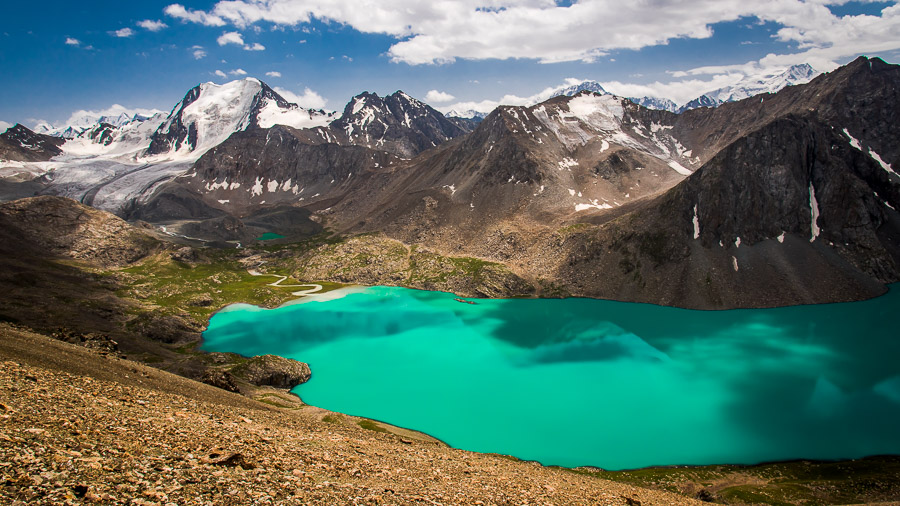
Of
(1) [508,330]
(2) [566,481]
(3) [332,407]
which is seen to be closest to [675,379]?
(1) [508,330]

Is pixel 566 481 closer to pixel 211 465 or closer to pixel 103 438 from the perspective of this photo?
pixel 211 465

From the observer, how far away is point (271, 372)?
63031 millimetres

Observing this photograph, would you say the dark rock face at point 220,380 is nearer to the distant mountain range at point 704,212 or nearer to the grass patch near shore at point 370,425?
the grass patch near shore at point 370,425

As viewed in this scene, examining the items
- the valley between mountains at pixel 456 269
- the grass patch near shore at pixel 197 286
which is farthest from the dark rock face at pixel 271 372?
the grass patch near shore at pixel 197 286

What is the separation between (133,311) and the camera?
84312 millimetres

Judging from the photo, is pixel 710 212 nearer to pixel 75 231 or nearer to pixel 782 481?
pixel 782 481

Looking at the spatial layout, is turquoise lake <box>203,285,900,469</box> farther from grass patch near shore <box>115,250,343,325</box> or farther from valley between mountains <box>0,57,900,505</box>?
grass patch near shore <box>115,250,343,325</box>

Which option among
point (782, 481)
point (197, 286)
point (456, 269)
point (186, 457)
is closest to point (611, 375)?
point (782, 481)

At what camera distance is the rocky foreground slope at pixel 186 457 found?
46.4 feet

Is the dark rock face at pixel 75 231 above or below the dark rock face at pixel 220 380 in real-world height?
above

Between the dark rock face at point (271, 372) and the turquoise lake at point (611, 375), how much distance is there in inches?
85.5

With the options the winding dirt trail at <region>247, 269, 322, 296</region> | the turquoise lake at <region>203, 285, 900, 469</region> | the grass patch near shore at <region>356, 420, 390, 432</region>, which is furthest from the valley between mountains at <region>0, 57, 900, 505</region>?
the turquoise lake at <region>203, 285, 900, 469</region>

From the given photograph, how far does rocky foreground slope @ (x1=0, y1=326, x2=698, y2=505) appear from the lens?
14148 mm

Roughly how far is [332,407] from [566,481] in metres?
36.4
